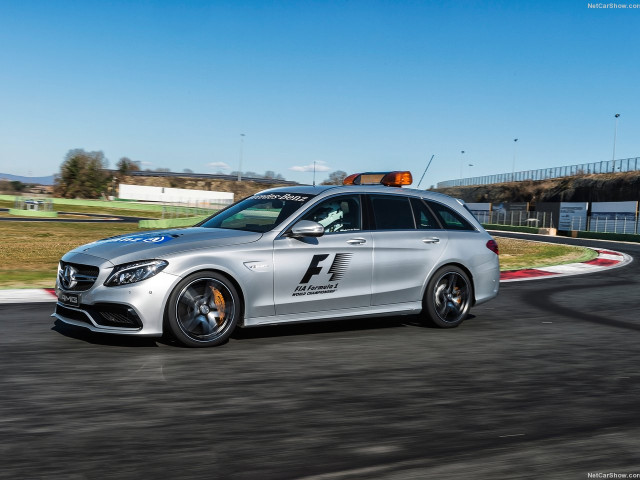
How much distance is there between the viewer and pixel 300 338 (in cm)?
755

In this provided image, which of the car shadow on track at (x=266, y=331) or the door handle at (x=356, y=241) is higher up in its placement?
the door handle at (x=356, y=241)

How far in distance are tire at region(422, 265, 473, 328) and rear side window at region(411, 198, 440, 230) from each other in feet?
1.78

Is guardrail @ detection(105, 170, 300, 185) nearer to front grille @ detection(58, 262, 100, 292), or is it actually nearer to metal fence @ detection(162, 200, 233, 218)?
metal fence @ detection(162, 200, 233, 218)

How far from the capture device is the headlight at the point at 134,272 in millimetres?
6379

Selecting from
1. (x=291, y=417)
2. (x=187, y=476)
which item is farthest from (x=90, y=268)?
(x=187, y=476)

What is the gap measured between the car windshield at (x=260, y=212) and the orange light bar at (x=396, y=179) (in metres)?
1.75

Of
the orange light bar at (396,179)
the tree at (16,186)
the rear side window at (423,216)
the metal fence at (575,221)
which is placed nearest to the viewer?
the rear side window at (423,216)

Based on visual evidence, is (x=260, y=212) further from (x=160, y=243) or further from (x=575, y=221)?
(x=575, y=221)

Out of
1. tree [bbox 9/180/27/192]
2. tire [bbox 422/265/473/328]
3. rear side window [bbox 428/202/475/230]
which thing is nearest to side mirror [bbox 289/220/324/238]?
tire [bbox 422/265/473/328]

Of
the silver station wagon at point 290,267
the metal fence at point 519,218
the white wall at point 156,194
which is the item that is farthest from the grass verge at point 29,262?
the white wall at point 156,194

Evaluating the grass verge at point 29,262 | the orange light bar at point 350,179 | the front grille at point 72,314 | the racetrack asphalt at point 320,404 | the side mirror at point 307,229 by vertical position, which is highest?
the orange light bar at point 350,179

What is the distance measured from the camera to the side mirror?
7.10 metres

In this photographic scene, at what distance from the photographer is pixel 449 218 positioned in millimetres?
8875

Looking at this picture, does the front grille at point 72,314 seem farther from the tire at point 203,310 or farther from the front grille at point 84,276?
the tire at point 203,310
